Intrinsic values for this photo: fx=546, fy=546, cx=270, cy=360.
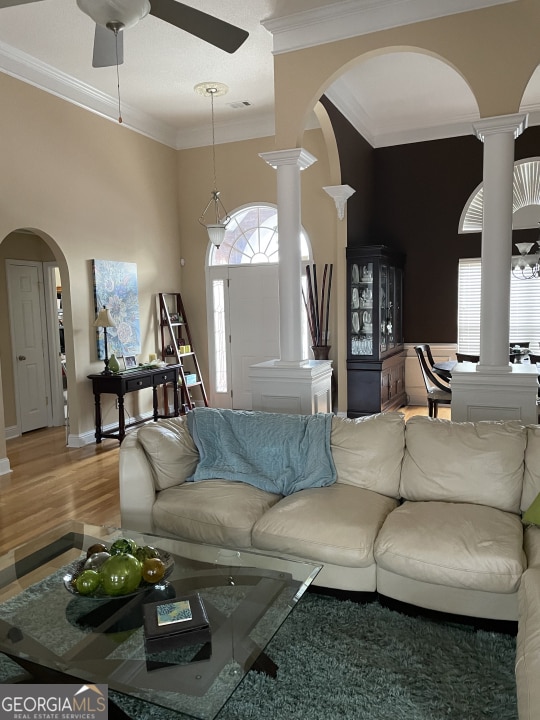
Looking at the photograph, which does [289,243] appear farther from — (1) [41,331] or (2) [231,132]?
(1) [41,331]

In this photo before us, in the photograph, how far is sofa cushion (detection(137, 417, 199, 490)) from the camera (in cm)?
305

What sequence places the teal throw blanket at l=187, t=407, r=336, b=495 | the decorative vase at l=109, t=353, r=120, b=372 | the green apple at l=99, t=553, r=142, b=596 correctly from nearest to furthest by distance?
1. the green apple at l=99, t=553, r=142, b=596
2. the teal throw blanket at l=187, t=407, r=336, b=495
3. the decorative vase at l=109, t=353, r=120, b=372

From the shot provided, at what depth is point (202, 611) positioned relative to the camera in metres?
1.84

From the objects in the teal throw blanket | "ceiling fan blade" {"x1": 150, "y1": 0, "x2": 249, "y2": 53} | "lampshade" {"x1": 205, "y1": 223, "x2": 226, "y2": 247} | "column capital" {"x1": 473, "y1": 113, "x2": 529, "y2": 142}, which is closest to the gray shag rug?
the teal throw blanket

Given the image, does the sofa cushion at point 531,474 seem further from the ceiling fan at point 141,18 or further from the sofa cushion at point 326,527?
the ceiling fan at point 141,18

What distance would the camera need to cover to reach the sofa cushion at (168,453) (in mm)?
3053

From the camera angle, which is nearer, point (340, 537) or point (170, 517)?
point (340, 537)

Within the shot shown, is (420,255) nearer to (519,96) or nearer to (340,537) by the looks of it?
(519,96)

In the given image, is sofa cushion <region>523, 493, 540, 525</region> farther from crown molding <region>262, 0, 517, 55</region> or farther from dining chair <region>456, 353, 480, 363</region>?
dining chair <region>456, 353, 480, 363</region>

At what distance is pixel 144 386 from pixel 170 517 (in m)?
3.28

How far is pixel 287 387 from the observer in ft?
14.2

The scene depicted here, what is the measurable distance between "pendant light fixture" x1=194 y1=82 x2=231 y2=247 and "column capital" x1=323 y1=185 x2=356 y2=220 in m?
1.23

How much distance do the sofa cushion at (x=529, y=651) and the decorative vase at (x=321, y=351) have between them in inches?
179

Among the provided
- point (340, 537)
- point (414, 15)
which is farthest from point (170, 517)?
point (414, 15)
